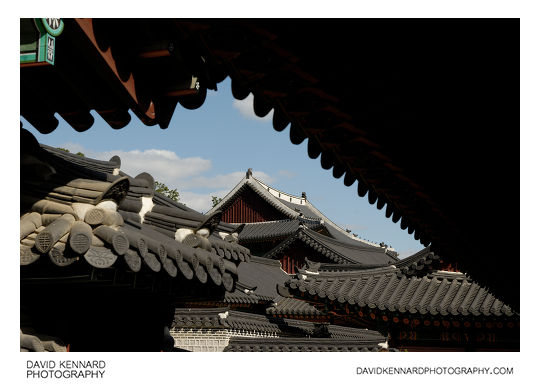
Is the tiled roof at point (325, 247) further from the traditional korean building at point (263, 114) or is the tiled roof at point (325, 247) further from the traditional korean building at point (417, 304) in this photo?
the traditional korean building at point (263, 114)

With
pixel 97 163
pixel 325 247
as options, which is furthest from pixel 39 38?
pixel 325 247

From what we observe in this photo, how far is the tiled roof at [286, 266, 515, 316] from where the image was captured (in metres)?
10.4

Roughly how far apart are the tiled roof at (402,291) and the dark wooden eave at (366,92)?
6.36 m

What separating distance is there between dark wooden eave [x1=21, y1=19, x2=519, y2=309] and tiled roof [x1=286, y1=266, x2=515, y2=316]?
250 inches

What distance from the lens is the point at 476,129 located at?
2.54 metres

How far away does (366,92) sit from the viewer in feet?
7.88

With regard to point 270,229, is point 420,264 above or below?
below

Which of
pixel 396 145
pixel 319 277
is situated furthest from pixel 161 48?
pixel 319 277

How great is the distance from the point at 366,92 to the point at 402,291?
31.5ft

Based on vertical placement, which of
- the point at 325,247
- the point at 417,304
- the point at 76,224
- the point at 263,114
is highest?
the point at 263,114

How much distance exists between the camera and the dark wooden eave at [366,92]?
2.08 m

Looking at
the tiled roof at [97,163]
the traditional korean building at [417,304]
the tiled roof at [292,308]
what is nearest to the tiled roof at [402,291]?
the traditional korean building at [417,304]

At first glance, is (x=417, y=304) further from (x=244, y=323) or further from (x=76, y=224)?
(x=76, y=224)

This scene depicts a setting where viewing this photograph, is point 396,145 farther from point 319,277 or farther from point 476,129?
point 319,277
